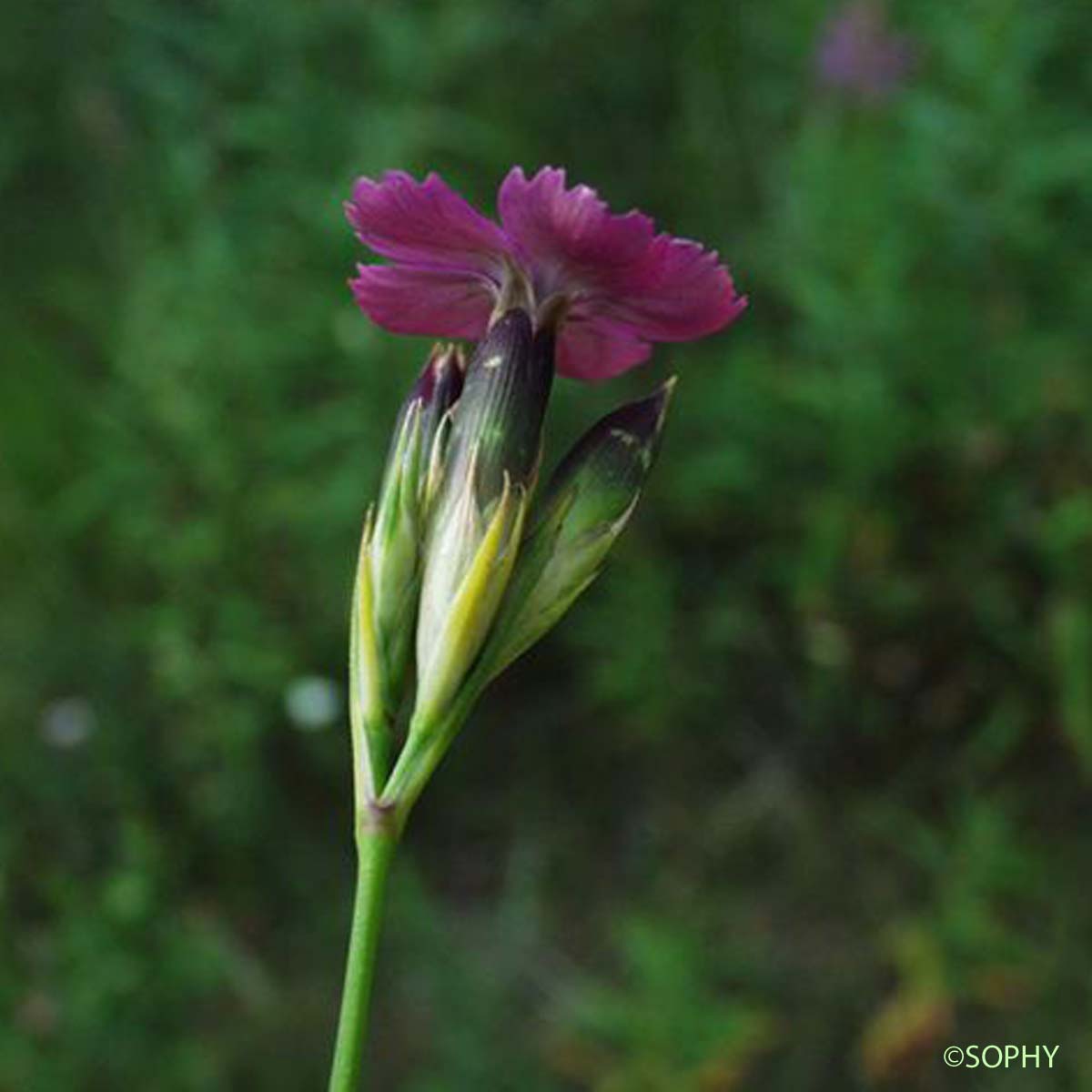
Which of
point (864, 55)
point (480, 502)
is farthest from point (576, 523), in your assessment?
point (864, 55)

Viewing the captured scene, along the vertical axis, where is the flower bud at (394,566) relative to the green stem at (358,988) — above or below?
above

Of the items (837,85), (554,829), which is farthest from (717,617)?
(837,85)

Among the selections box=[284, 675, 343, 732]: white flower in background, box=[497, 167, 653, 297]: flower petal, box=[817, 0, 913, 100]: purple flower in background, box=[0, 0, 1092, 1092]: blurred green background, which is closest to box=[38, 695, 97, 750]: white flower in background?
box=[0, 0, 1092, 1092]: blurred green background

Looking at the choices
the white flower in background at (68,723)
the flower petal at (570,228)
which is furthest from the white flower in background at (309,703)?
the flower petal at (570,228)

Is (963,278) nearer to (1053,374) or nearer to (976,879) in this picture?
(1053,374)

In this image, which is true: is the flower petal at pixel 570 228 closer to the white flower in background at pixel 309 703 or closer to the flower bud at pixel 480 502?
the flower bud at pixel 480 502

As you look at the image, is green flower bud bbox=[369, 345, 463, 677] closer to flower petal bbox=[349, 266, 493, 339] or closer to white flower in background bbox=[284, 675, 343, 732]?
flower petal bbox=[349, 266, 493, 339]
